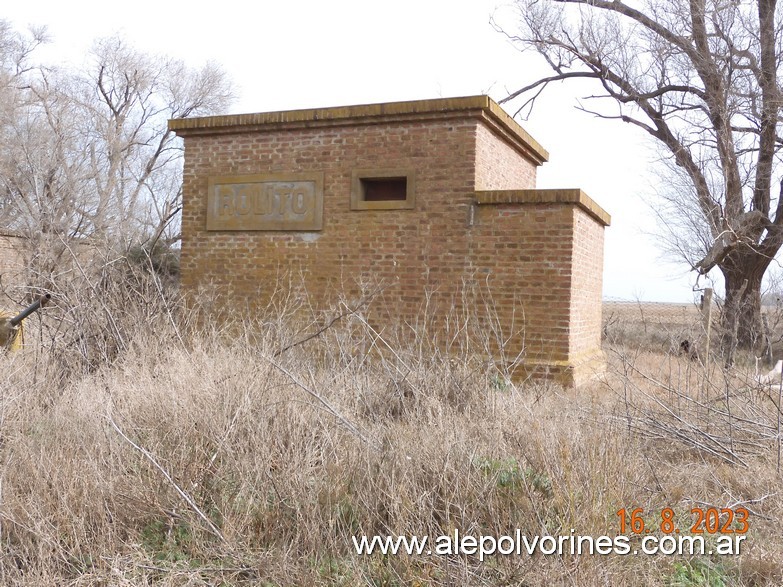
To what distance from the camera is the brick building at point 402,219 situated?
29.0ft

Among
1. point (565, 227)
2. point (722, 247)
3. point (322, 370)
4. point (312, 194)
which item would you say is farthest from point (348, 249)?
point (722, 247)

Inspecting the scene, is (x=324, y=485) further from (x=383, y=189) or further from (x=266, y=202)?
(x=266, y=202)

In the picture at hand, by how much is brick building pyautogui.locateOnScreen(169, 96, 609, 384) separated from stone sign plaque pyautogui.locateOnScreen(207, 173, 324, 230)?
17 millimetres

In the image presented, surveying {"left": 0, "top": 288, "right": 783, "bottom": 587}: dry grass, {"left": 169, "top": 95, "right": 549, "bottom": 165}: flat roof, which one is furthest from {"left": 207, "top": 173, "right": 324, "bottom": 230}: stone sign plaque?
{"left": 0, "top": 288, "right": 783, "bottom": 587}: dry grass

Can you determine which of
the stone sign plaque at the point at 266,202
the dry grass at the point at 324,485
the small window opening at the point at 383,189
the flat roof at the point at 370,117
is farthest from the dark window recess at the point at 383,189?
the dry grass at the point at 324,485

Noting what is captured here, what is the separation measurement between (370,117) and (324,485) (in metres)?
6.57

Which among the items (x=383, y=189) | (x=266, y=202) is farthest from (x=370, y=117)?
(x=266, y=202)

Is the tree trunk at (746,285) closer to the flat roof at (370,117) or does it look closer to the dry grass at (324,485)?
the flat roof at (370,117)

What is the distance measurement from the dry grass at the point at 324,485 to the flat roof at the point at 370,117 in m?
4.81

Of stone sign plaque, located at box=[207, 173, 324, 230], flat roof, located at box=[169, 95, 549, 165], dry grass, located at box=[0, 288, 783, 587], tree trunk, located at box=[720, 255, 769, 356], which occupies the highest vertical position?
flat roof, located at box=[169, 95, 549, 165]

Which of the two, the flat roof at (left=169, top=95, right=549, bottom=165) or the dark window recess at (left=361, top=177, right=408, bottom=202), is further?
the dark window recess at (left=361, top=177, right=408, bottom=202)

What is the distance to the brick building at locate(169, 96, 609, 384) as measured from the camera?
8.85 metres

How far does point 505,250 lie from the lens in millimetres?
8953

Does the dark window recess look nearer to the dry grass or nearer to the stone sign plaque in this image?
the stone sign plaque
